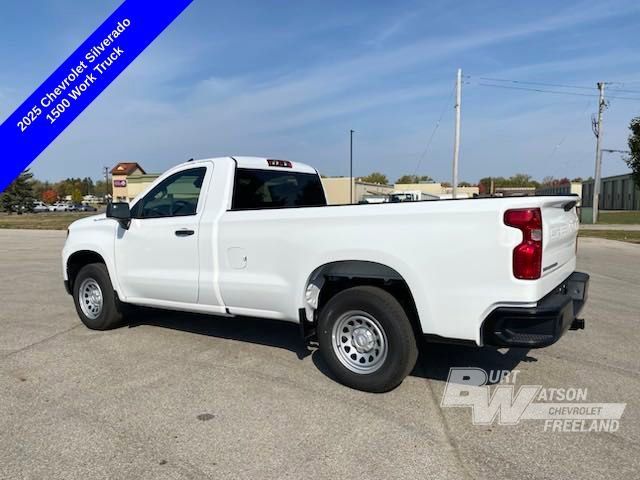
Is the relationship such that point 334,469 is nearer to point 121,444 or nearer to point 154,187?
point 121,444

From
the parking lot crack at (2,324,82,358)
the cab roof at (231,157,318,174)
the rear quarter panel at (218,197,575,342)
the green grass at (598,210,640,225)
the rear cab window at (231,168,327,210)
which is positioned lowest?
the green grass at (598,210,640,225)

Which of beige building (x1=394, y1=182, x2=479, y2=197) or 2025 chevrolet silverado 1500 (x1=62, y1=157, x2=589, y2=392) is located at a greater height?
beige building (x1=394, y1=182, x2=479, y2=197)

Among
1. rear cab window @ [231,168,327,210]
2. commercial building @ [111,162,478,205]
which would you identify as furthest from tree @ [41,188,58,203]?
rear cab window @ [231,168,327,210]

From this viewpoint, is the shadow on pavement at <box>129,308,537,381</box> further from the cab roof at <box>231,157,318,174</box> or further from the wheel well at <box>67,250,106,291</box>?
the cab roof at <box>231,157,318,174</box>

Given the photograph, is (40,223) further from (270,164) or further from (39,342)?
(270,164)

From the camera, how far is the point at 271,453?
10.3 feet

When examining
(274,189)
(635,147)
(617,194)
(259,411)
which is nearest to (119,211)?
(274,189)

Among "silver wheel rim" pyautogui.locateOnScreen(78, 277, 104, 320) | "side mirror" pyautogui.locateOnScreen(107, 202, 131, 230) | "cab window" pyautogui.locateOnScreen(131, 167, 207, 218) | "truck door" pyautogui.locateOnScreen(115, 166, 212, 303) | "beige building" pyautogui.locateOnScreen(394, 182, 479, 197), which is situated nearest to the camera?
"truck door" pyautogui.locateOnScreen(115, 166, 212, 303)

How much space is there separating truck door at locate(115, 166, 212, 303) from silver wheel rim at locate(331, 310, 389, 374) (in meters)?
1.65

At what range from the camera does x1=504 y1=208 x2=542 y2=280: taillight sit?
3344 mm

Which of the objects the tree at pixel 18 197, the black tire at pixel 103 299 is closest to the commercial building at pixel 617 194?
the black tire at pixel 103 299

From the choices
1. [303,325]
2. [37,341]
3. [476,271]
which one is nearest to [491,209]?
[476,271]

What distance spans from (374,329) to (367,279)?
44 centimetres

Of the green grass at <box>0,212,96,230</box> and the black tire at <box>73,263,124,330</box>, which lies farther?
the green grass at <box>0,212,96,230</box>
